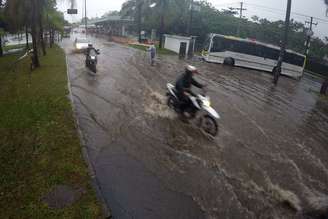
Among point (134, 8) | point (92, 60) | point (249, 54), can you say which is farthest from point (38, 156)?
point (134, 8)

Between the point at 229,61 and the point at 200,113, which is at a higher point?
the point at 229,61

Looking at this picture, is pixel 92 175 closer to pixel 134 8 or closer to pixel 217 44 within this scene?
pixel 217 44

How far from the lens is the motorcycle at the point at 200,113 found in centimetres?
877

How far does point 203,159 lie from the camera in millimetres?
6887

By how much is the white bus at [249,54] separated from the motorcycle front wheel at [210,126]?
20.5 metres

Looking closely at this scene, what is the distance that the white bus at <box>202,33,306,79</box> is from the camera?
2773 cm

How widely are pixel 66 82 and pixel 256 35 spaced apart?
46.3 m

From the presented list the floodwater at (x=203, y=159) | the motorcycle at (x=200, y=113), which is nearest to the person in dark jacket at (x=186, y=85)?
the motorcycle at (x=200, y=113)

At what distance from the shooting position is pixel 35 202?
4.73m

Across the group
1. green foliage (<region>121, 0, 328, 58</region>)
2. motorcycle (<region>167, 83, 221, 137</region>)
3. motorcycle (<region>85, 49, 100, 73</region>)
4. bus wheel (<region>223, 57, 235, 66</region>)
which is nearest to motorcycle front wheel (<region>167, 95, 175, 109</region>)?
motorcycle (<region>167, 83, 221, 137</region>)

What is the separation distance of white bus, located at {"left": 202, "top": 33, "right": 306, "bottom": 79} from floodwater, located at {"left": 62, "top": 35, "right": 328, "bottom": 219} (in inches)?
642

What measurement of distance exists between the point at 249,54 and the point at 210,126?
70.3 ft

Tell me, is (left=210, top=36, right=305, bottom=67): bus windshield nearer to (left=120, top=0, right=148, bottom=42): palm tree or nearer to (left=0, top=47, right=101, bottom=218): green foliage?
(left=0, top=47, right=101, bottom=218): green foliage

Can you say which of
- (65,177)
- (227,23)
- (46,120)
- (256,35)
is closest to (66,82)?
(46,120)
